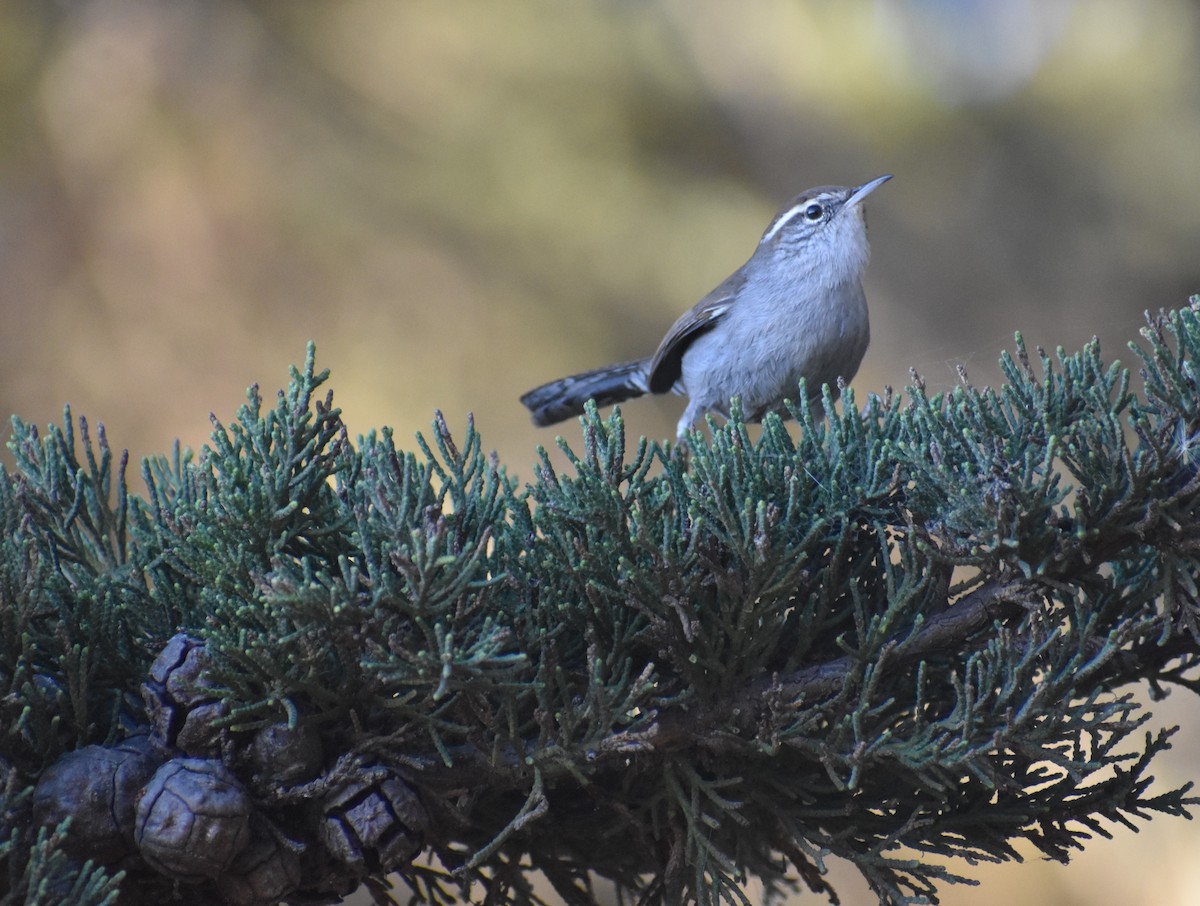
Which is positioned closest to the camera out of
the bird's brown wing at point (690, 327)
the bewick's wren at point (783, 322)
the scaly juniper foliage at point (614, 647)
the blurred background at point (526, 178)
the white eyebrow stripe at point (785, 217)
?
the scaly juniper foliage at point (614, 647)

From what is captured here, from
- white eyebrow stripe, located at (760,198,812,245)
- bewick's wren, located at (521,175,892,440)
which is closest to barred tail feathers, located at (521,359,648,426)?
bewick's wren, located at (521,175,892,440)

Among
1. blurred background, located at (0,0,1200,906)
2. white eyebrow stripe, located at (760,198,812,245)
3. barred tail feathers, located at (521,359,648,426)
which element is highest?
blurred background, located at (0,0,1200,906)

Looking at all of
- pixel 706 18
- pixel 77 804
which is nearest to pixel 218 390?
pixel 706 18

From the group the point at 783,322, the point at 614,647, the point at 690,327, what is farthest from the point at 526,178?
the point at 614,647

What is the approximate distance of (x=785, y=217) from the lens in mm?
2271

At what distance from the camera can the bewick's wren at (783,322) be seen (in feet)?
6.49

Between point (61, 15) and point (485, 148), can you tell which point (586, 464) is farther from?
point (61, 15)

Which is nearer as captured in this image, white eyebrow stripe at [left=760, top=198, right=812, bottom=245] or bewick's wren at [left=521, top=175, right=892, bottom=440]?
bewick's wren at [left=521, top=175, right=892, bottom=440]

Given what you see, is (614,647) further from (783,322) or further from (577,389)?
(577,389)

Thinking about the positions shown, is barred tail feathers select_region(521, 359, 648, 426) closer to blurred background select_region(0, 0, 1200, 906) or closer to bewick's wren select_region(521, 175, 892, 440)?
bewick's wren select_region(521, 175, 892, 440)

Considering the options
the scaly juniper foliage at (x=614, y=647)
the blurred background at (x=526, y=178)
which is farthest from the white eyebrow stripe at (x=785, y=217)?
the blurred background at (x=526, y=178)

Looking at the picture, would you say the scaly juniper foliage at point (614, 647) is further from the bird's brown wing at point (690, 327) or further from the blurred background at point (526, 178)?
the blurred background at point (526, 178)

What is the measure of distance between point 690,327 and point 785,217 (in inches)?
12.5

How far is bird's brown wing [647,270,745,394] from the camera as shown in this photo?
2.13 m
